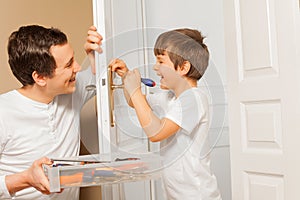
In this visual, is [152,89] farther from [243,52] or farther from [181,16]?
[181,16]

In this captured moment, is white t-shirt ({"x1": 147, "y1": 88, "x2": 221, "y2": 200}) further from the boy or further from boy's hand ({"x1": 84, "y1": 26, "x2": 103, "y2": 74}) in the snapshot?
boy's hand ({"x1": 84, "y1": 26, "x2": 103, "y2": 74})

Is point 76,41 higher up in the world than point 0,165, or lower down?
higher up

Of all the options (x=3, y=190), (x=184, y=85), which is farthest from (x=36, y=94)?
(x=184, y=85)

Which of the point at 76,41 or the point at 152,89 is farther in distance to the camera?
the point at 76,41

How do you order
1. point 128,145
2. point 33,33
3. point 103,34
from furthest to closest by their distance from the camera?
1. point 33,33
2. point 103,34
3. point 128,145

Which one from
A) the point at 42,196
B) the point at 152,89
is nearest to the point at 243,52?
the point at 152,89

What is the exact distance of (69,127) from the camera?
6.36 ft

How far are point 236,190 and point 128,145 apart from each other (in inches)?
33.2

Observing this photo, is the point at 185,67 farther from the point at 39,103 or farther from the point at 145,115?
the point at 39,103

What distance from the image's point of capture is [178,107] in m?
1.39

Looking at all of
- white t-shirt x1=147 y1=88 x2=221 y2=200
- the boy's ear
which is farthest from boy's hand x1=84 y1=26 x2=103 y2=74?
the boy's ear

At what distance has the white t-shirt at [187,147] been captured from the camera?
4.60 feet

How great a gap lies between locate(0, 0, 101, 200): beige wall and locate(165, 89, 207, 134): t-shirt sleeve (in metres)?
0.74

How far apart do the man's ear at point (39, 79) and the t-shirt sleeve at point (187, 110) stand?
0.62 m
